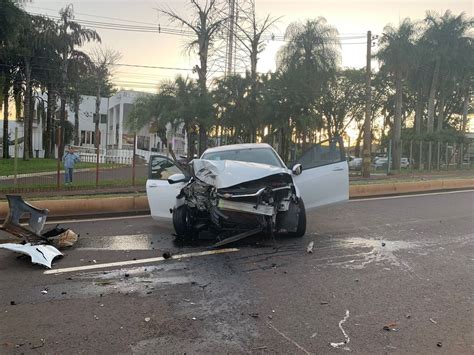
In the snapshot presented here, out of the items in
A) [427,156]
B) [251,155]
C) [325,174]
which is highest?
[427,156]

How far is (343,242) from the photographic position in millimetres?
7543

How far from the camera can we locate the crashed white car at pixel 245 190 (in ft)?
21.6

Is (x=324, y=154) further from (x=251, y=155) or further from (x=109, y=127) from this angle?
(x=109, y=127)

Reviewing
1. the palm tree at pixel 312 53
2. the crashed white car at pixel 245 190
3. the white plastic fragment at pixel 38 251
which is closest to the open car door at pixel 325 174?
the crashed white car at pixel 245 190

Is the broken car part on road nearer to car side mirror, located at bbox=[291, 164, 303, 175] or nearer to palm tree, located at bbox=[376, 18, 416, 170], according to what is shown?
car side mirror, located at bbox=[291, 164, 303, 175]

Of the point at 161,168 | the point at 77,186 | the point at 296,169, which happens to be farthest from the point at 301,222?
the point at 77,186

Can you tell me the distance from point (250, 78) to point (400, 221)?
52.3 feet

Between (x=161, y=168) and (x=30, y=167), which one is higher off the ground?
(x=161, y=168)

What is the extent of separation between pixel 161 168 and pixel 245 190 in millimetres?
2458

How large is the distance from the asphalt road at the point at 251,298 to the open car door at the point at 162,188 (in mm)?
538

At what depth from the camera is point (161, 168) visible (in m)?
8.48

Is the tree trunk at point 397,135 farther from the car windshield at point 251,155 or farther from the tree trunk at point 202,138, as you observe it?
the car windshield at point 251,155

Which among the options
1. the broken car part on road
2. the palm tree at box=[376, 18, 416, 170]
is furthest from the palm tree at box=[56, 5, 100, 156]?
the broken car part on road

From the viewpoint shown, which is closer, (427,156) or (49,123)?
(427,156)
